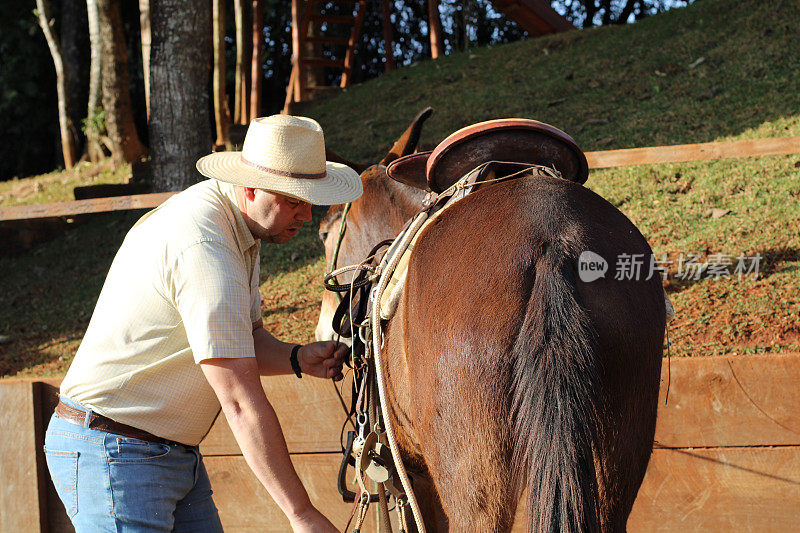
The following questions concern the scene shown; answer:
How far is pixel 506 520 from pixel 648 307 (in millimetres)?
715

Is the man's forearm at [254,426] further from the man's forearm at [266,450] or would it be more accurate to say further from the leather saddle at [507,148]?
the leather saddle at [507,148]

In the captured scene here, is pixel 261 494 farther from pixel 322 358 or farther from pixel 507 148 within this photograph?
pixel 507 148

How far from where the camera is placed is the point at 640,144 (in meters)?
7.36

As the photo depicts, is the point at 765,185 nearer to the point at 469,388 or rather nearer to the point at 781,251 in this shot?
the point at 781,251

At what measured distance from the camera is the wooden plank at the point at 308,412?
352 cm

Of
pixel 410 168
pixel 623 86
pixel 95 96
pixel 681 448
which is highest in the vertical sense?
→ pixel 410 168

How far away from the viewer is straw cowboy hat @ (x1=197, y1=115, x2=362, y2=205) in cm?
222

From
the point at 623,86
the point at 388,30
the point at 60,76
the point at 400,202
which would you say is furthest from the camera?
the point at 388,30

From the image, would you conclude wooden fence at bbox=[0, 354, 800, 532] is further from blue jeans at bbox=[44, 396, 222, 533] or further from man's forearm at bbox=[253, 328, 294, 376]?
blue jeans at bbox=[44, 396, 222, 533]

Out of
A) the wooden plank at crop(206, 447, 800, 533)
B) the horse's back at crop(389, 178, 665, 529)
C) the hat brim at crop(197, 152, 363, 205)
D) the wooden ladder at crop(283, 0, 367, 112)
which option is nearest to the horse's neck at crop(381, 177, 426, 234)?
the hat brim at crop(197, 152, 363, 205)

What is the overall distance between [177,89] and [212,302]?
18.6 ft

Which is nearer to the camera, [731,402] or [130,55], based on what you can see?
[731,402]

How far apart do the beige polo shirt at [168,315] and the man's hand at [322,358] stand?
0.40 meters

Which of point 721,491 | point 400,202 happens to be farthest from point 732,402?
point 400,202
